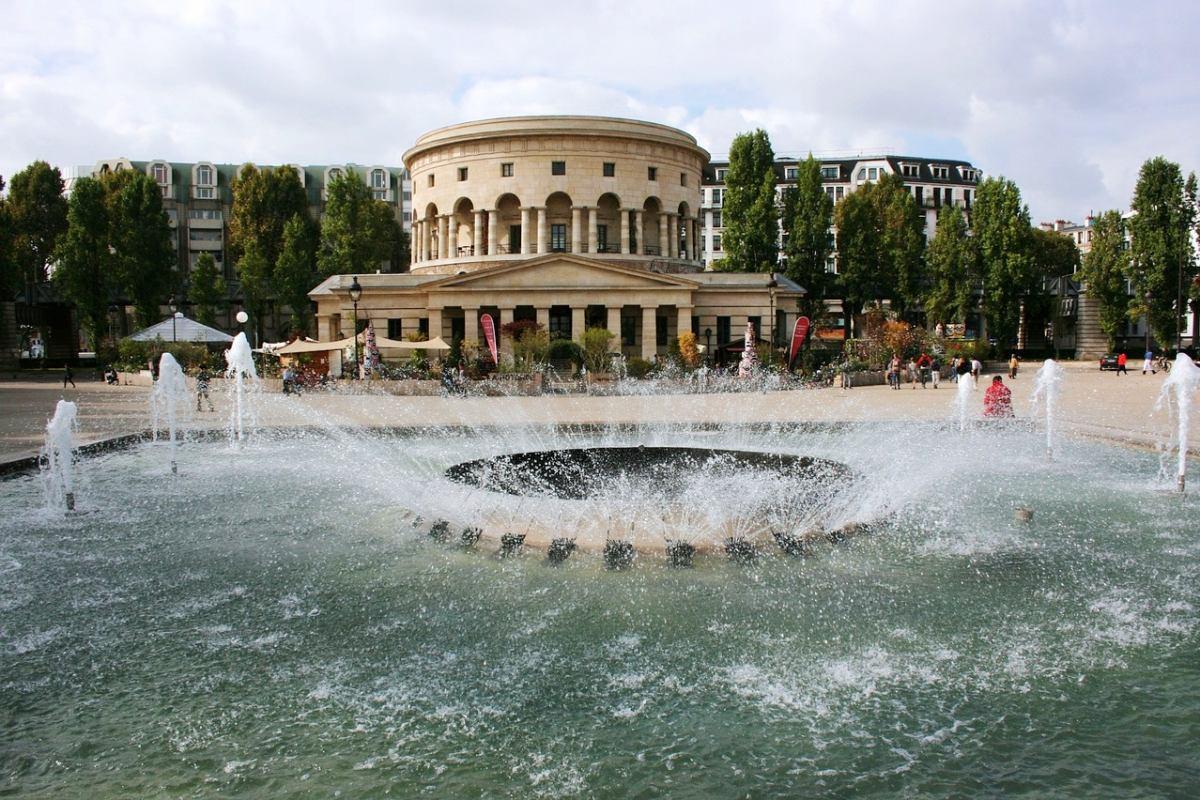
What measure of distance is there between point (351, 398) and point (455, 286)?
69.2ft

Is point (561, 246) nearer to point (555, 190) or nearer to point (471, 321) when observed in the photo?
point (555, 190)

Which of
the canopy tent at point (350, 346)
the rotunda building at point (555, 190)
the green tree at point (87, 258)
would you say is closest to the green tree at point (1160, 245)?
the rotunda building at point (555, 190)

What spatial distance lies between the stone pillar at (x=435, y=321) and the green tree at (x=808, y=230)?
79.5 feet

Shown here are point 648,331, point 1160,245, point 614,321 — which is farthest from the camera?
point 1160,245

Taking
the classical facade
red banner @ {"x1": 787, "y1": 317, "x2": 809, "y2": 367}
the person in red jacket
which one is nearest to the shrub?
the classical facade

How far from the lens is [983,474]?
47.9ft

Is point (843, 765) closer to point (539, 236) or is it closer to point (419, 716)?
point (419, 716)

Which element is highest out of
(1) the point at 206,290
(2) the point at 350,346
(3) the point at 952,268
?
(3) the point at 952,268

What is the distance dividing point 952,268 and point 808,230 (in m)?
11.3

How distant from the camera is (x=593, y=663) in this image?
6.59 m

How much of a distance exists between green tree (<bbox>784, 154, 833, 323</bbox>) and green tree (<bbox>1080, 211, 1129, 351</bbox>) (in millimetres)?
17409

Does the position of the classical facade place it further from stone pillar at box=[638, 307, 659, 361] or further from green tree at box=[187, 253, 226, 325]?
green tree at box=[187, 253, 226, 325]

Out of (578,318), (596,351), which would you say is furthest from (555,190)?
(596,351)

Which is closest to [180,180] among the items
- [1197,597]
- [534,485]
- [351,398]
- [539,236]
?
[539,236]
